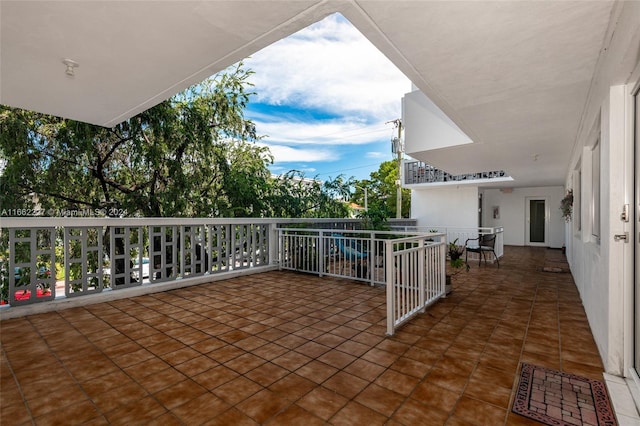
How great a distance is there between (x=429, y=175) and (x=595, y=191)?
27.4 feet

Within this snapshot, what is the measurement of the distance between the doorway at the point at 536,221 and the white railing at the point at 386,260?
9.25m

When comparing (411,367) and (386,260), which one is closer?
(411,367)

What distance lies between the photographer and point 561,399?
1.90 meters

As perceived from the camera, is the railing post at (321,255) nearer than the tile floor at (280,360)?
No

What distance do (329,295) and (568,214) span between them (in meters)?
4.98

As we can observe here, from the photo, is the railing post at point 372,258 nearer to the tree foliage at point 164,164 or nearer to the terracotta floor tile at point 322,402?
the terracotta floor tile at point 322,402

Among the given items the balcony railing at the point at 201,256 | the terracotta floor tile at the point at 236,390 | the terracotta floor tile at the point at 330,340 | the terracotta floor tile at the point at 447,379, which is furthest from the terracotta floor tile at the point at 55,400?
the terracotta floor tile at the point at 447,379

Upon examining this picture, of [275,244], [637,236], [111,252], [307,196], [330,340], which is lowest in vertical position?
[330,340]

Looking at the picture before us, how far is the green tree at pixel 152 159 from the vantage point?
545cm

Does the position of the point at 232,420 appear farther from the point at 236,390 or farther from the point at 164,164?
the point at 164,164

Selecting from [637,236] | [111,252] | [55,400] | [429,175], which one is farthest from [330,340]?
[429,175]

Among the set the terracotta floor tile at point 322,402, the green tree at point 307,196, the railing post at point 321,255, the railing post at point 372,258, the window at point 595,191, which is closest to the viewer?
the terracotta floor tile at point 322,402

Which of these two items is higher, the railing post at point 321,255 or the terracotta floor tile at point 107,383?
the railing post at point 321,255

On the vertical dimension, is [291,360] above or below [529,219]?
below
